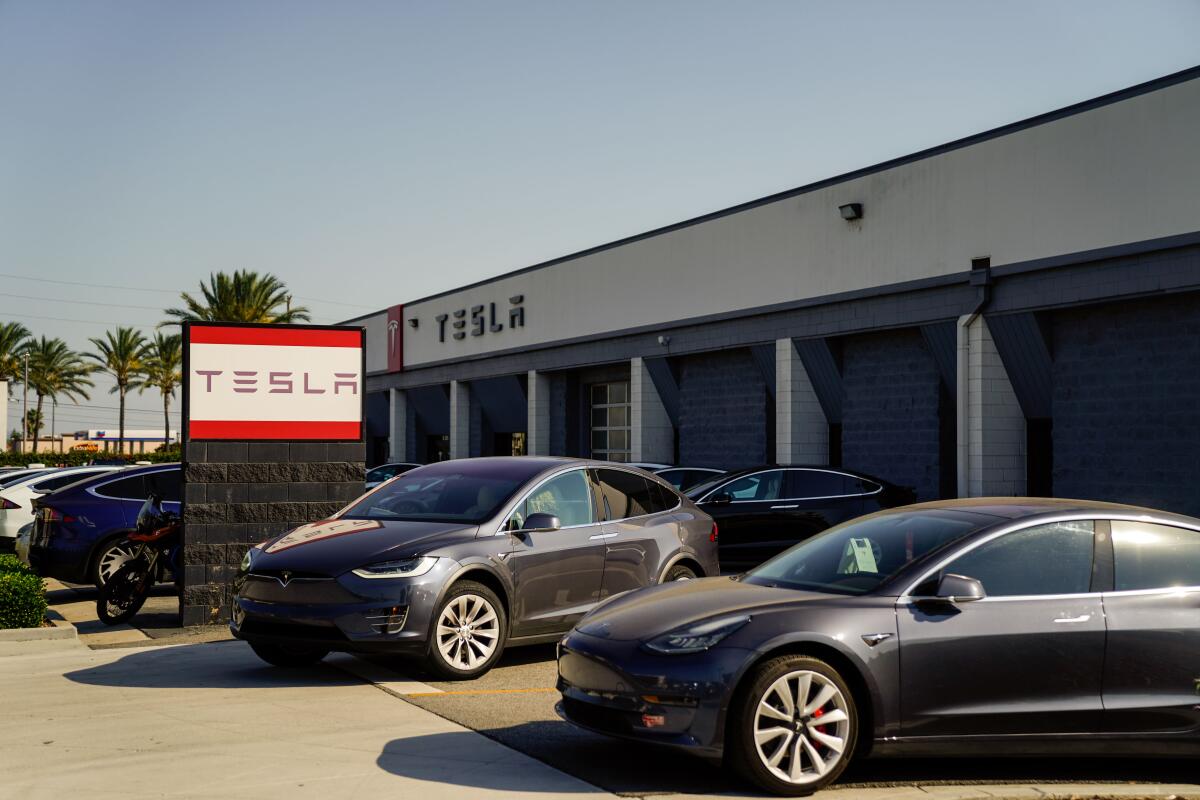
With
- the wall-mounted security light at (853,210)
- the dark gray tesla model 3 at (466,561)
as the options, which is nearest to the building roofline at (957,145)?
the wall-mounted security light at (853,210)

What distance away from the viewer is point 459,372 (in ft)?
136

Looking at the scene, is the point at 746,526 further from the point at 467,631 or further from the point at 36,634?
the point at 36,634

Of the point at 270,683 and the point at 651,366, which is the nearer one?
the point at 270,683

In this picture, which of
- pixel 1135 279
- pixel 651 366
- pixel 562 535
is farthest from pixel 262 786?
pixel 651 366

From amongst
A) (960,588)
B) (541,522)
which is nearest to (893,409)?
(541,522)

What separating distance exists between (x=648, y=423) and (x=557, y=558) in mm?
20818

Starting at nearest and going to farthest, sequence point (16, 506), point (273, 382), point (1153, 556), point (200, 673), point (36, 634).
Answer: point (1153, 556)
point (200, 673)
point (36, 634)
point (273, 382)
point (16, 506)

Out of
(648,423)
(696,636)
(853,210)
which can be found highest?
(853,210)

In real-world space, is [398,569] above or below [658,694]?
above

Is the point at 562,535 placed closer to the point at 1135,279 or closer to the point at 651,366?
the point at 1135,279

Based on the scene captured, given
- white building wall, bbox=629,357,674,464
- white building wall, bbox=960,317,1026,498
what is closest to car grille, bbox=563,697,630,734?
white building wall, bbox=960,317,1026,498

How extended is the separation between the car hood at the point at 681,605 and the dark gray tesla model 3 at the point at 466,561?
7.09ft

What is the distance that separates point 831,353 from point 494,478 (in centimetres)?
1552

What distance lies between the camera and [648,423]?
99.3 feet
